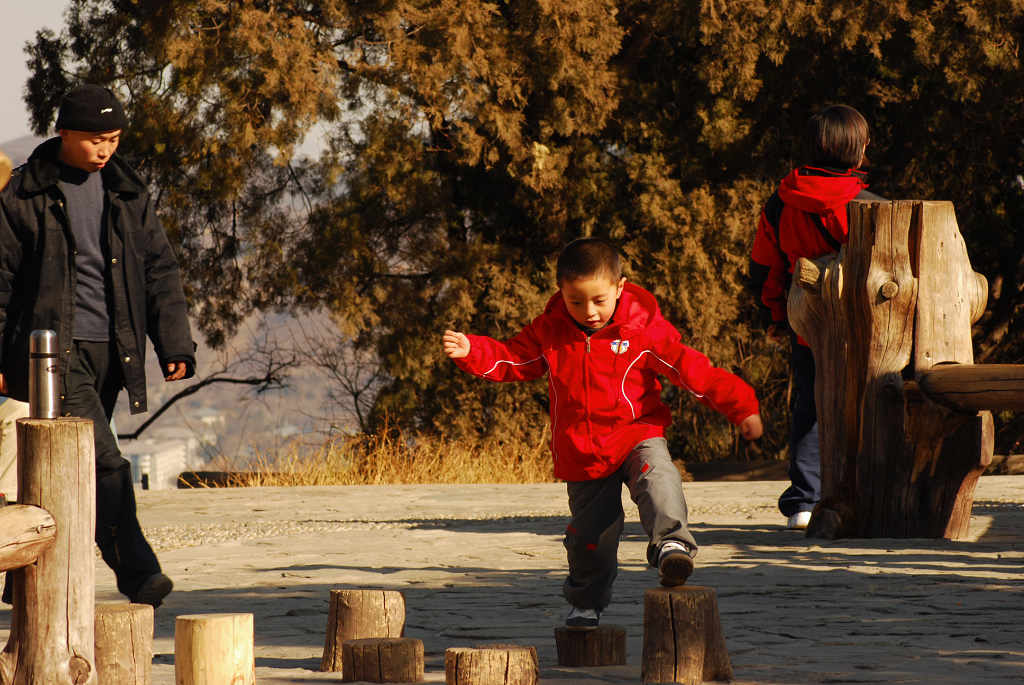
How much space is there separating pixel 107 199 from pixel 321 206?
898 cm

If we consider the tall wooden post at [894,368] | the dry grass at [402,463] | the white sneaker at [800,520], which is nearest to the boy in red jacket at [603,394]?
the tall wooden post at [894,368]

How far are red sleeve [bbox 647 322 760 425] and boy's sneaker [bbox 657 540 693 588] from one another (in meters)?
0.61

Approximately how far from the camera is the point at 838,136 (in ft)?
21.2

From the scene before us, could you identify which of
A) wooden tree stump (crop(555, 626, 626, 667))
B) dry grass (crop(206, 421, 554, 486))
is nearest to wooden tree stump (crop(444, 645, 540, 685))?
wooden tree stump (crop(555, 626, 626, 667))

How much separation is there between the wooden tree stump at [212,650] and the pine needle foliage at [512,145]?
946 cm

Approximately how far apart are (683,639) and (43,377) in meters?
1.86

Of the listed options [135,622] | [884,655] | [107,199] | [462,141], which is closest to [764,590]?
[884,655]

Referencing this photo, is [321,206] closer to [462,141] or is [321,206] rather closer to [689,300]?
[462,141]

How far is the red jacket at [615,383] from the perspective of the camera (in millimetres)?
4324

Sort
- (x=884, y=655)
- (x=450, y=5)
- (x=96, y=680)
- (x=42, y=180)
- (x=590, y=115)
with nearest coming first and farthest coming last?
1. (x=96, y=680)
2. (x=884, y=655)
3. (x=42, y=180)
4. (x=450, y=5)
5. (x=590, y=115)

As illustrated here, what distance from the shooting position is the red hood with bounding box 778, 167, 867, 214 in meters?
6.52

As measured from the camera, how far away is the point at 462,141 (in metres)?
13.0

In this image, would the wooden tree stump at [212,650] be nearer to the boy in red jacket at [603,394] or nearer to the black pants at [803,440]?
the boy in red jacket at [603,394]

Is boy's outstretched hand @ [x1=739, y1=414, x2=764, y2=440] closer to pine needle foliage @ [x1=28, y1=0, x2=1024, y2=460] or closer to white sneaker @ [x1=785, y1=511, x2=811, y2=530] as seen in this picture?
white sneaker @ [x1=785, y1=511, x2=811, y2=530]
